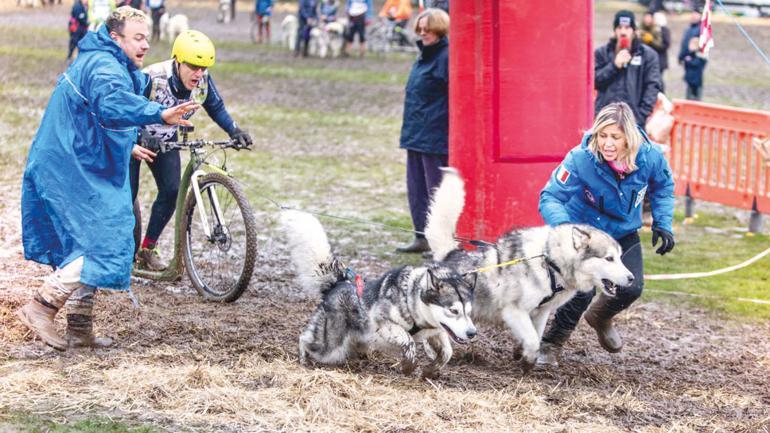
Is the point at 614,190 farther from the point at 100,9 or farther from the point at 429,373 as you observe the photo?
the point at 100,9

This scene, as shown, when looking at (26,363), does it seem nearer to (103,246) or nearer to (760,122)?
(103,246)

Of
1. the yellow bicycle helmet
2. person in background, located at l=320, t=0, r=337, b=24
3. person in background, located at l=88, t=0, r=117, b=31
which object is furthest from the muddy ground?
person in background, located at l=320, t=0, r=337, b=24

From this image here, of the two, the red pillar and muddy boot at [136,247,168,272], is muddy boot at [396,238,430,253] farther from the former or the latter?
muddy boot at [136,247,168,272]

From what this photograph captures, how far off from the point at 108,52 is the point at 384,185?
7.46 meters

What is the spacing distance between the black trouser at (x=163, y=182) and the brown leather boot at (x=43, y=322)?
1802 mm

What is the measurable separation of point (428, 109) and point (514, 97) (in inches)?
49.0

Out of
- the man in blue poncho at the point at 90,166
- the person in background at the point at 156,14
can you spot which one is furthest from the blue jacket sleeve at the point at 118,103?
the person in background at the point at 156,14

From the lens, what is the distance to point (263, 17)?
3347cm

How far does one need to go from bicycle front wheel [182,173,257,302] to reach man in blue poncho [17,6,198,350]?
1418mm

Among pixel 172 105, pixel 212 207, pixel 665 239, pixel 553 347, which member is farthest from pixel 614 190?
pixel 172 105

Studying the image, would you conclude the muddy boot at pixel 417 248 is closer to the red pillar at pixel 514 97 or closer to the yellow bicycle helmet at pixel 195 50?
the red pillar at pixel 514 97

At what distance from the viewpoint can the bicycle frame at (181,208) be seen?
26.8 ft

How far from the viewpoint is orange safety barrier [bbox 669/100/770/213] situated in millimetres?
11609

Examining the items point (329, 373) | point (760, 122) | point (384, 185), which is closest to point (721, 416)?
point (329, 373)
